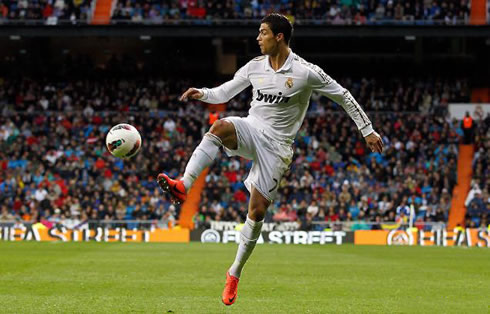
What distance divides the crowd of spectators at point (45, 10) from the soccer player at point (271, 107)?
31.0 m

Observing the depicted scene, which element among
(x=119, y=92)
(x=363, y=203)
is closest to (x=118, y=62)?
(x=119, y=92)

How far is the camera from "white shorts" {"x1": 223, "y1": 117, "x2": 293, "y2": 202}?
973 centimetres

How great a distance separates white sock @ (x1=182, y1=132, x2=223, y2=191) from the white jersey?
0.73m

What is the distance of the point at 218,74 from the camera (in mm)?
43781

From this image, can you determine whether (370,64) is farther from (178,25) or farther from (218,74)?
(178,25)

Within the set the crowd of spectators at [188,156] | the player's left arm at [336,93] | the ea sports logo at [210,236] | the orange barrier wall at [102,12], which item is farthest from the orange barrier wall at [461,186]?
the player's left arm at [336,93]

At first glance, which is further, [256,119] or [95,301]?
[95,301]

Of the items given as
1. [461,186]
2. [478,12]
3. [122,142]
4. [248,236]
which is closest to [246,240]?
[248,236]

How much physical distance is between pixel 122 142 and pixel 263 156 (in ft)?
5.24

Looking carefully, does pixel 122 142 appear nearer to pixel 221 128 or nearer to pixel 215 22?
pixel 221 128

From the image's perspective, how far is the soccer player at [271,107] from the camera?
9758 millimetres

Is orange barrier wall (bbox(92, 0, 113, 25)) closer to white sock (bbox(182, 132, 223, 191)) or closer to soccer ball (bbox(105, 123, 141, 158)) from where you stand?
soccer ball (bbox(105, 123, 141, 158))

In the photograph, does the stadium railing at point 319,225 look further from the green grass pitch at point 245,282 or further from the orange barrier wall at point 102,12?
the orange barrier wall at point 102,12

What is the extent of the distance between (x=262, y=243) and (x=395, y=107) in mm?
13337
